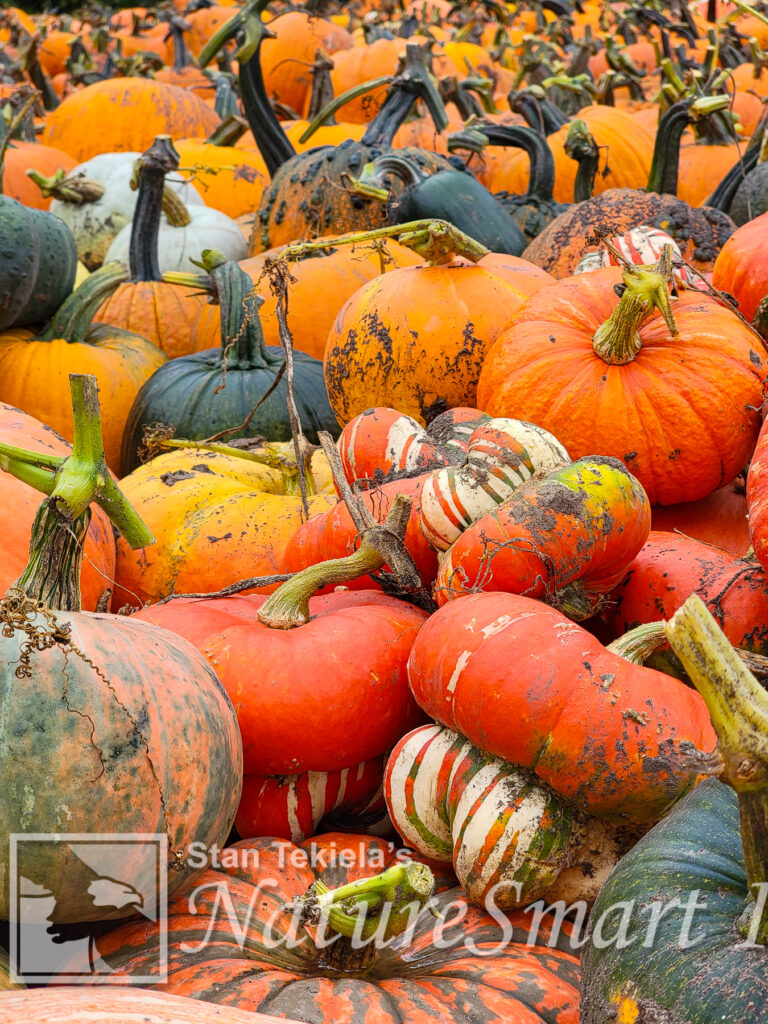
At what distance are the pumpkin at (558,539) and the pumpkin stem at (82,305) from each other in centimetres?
204

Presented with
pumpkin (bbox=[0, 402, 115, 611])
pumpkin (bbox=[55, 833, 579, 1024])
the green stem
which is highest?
the green stem

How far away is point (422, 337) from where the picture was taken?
Answer: 257 centimetres

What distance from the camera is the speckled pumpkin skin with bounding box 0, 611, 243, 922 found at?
1.28 m

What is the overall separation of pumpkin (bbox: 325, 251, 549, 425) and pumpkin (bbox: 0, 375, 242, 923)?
1.18 m

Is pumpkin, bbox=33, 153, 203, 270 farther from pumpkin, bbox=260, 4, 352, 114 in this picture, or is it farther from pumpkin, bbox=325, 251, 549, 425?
pumpkin, bbox=260, 4, 352, 114

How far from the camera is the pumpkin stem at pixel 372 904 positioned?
1316 mm

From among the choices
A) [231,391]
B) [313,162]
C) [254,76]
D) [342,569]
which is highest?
[254,76]

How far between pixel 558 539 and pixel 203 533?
105 centimetres

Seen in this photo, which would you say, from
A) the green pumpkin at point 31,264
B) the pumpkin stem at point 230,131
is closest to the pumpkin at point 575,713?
the green pumpkin at point 31,264

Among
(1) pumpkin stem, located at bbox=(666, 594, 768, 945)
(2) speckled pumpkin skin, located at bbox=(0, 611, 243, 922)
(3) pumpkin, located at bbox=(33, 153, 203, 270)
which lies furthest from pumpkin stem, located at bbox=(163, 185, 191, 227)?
(1) pumpkin stem, located at bbox=(666, 594, 768, 945)

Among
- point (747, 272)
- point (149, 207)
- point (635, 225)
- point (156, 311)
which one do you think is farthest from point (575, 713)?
point (149, 207)

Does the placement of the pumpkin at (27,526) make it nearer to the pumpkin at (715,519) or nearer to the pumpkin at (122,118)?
the pumpkin at (715,519)

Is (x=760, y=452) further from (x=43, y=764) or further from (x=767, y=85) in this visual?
(x=767, y=85)

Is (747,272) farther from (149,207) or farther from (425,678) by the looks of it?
(149,207)
